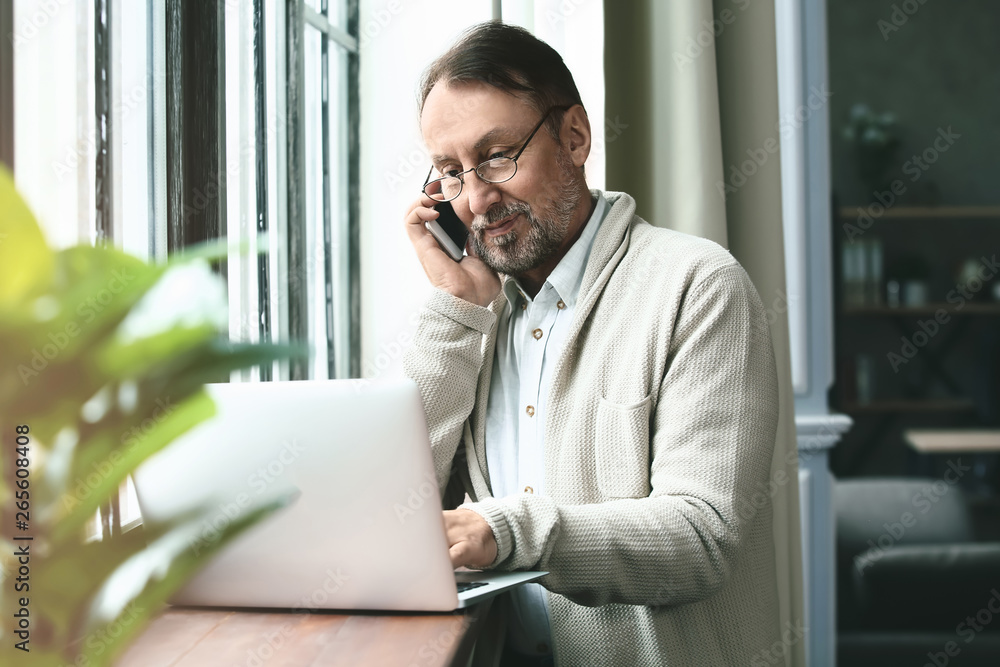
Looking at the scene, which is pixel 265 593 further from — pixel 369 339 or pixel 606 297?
pixel 369 339

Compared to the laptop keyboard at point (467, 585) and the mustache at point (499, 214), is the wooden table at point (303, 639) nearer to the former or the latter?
the laptop keyboard at point (467, 585)

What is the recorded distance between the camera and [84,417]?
1.21 feet

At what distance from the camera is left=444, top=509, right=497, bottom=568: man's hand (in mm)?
834

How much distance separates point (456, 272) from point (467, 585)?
2.11 feet

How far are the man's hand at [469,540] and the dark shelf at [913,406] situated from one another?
3.72 m

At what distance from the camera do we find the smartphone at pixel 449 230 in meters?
1.44

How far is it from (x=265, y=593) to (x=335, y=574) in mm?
86

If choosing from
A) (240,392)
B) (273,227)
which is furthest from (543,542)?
(273,227)

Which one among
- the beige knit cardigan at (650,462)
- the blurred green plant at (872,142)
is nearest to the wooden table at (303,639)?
the beige knit cardigan at (650,462)

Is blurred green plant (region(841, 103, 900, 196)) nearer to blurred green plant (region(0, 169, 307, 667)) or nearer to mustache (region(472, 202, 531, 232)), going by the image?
mustache (region(472, 202, 531, 232))

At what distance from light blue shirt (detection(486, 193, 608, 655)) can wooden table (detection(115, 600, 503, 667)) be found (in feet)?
1.32

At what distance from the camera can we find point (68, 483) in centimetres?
36

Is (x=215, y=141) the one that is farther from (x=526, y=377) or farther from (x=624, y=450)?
(x=624, y=450)

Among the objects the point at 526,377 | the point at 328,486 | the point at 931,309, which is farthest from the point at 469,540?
the point at 931,309
